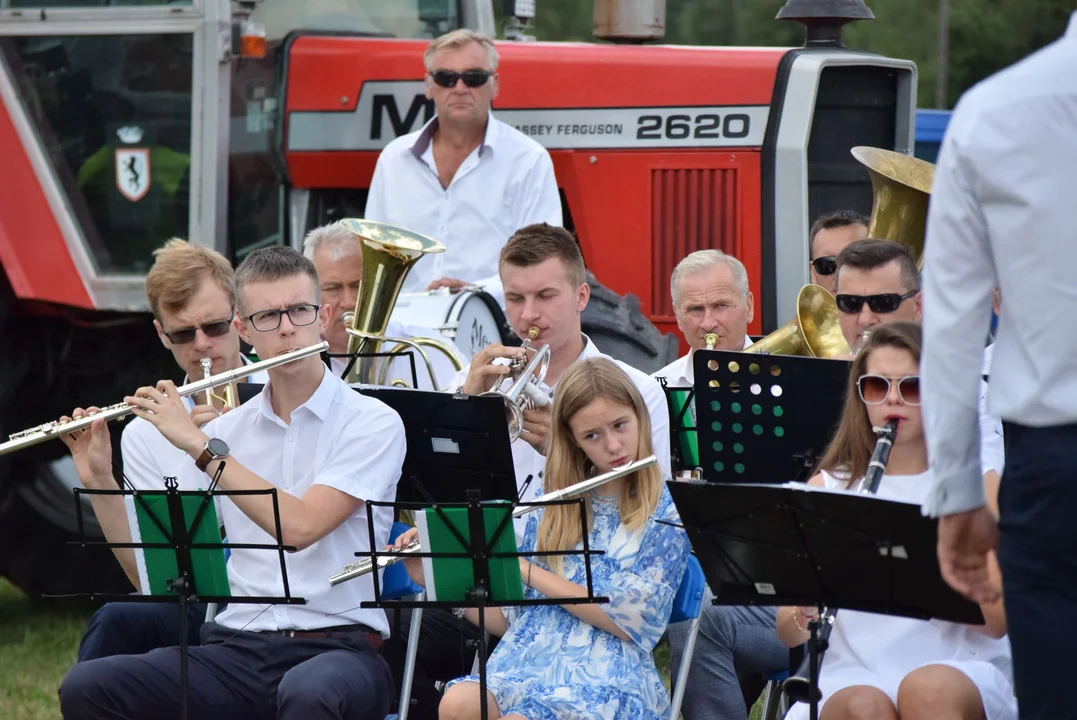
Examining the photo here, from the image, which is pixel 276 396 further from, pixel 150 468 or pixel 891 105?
pixel 891 105

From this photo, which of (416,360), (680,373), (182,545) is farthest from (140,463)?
(680,373)

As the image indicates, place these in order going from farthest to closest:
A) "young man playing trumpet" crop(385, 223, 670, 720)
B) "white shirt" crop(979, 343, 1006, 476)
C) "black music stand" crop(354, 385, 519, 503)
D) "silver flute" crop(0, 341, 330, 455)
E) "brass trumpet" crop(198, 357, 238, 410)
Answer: "brass trumpet" crop(198, 357, 238, 410)
"young man playing trumpet" crop(385, 223, 670, 720)
"silver flute" crop(0, 341, 330, 455)
"black music stand" crop(354, 385, 519, 503)
"white shirt" crop(979, 343, 1006, 476)

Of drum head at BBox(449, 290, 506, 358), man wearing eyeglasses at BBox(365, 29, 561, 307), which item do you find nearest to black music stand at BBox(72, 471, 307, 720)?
drum head at BBox(449, 290, 506, 358)

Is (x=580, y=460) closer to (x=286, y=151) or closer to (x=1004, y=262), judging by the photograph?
(x=1004, y=262)

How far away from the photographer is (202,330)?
4.55 m

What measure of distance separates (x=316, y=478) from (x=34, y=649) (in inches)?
103

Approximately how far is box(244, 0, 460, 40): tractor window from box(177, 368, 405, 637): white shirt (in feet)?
8.53

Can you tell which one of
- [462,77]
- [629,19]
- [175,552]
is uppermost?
[629,19]

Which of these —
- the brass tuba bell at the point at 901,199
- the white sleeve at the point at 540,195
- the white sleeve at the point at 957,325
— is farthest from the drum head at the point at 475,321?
the white sleeve at the point at 957,325

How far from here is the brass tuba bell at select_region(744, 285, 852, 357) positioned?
4.64m

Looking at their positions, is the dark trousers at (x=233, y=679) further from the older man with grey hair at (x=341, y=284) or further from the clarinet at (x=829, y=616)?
the older man with grey hair at (x=341, y=284)

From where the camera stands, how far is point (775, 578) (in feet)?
10.3

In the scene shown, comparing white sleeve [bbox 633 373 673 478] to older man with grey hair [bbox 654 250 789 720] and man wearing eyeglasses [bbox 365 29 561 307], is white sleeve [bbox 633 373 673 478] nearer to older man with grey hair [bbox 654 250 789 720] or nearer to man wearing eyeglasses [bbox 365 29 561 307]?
older man with grey hair [bbox 654 250 789 720]

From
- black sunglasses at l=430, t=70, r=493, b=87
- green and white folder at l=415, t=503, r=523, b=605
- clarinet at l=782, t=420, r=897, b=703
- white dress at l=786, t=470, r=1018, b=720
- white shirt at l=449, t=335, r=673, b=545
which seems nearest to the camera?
clarinet at l=782, t=420, r=897, b=703
